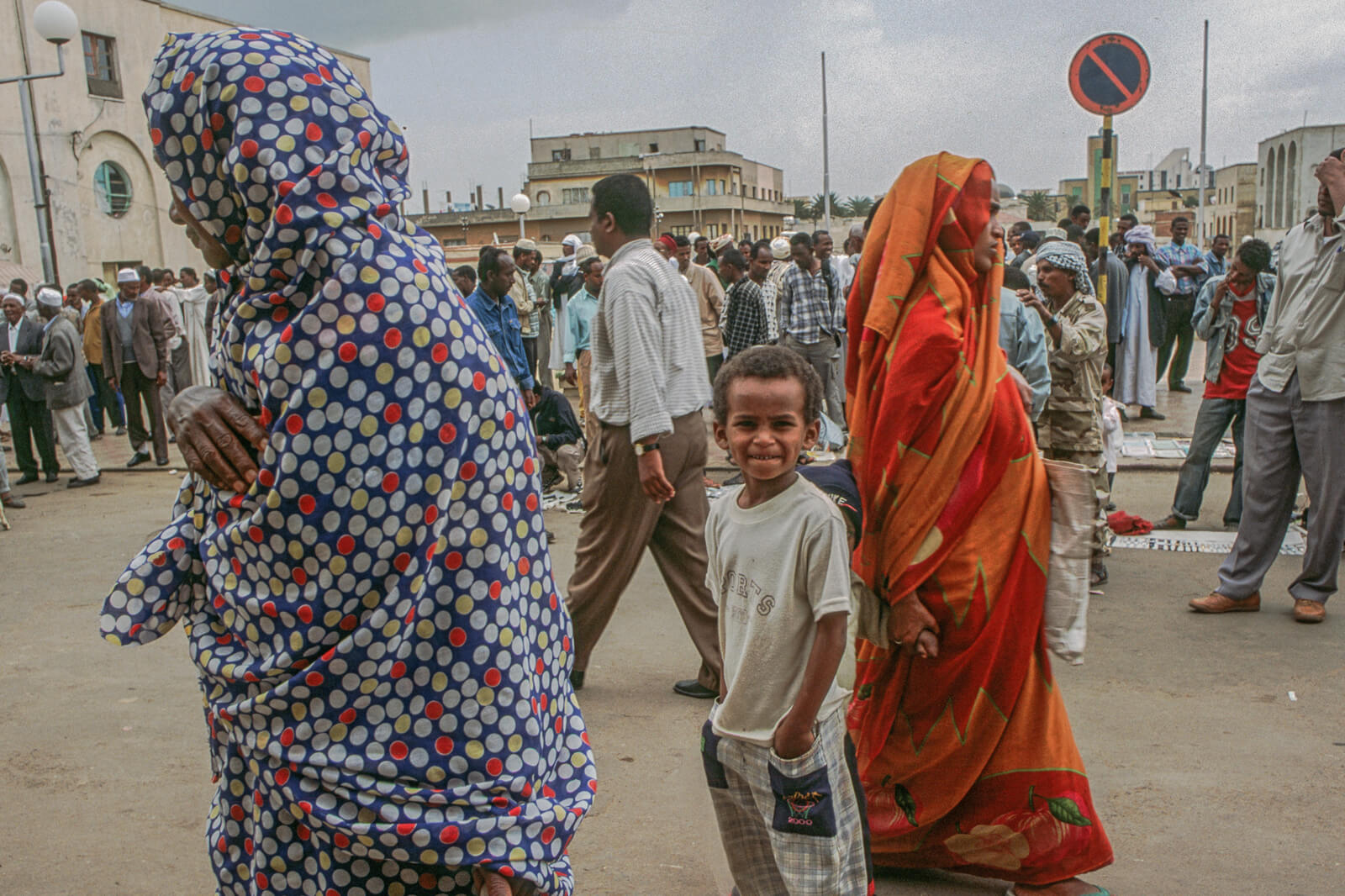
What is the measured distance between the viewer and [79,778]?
13.2 ft

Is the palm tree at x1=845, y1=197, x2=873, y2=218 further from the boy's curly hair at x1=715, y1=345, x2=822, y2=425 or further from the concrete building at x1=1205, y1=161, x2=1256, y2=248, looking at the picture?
Answer: the boy's curly hair at x1=715, y1=345, x2=822, y2=425

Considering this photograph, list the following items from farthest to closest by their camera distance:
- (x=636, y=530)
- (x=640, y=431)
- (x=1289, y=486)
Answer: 1. (x=1289, y=486)
2. (x=636, y=530)
3. (x=640, y=431)

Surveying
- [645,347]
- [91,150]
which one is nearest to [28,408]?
[645,347]

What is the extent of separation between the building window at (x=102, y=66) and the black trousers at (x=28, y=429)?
20890 mm

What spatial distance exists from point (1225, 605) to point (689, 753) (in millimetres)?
3798

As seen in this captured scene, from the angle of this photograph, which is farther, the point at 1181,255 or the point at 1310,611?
the point at 1181,255

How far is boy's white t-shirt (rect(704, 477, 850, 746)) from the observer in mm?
2352

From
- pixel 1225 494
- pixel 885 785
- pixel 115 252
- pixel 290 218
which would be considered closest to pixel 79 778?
pixel 885 785

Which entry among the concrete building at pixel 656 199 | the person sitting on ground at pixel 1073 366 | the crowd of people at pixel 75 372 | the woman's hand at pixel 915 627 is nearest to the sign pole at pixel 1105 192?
the person sitting on ground at pixel 1073 366

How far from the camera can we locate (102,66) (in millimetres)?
28781

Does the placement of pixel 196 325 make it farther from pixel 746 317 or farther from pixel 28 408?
pixel 746 317

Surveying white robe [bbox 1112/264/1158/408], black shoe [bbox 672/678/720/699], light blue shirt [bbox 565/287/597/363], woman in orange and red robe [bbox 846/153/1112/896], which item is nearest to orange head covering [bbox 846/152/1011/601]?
woman in orange and red robe [bbox 846/153/1112/896]

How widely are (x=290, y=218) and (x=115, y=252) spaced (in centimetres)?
3079

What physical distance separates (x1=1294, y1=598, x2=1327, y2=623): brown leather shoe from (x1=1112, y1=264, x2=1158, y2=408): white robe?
6.35m
